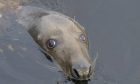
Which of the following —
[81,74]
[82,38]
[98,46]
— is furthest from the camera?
[98,46]

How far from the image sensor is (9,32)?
855cm

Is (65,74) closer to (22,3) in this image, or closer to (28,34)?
(28,34)

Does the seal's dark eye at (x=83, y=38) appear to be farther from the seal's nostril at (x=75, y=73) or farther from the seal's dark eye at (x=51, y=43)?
the seal's nostril at (x=75, y=73)

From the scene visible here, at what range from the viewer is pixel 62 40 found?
758cm

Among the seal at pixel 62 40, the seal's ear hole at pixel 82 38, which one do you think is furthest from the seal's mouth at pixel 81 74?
the seal's ear hole at pixel 82 38

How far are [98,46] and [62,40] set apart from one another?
1191 millimetres

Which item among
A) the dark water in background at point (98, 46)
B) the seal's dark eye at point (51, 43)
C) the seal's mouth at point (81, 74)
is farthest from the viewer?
the dark water in background at point (98, 46)

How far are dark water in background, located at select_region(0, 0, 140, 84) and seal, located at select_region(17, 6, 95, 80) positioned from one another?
0.20 metres

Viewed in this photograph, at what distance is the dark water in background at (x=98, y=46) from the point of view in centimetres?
807

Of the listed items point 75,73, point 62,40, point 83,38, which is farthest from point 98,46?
point 75,73

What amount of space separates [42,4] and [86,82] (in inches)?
91.9

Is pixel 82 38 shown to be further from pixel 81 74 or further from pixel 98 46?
pixel 98 46

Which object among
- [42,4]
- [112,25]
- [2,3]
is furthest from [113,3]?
[2,3]

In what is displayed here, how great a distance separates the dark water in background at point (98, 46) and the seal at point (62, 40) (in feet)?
0.67
